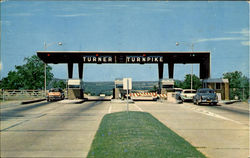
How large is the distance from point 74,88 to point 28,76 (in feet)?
168

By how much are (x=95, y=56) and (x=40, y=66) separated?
183ft

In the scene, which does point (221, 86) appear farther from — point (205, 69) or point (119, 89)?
point (119, 89)

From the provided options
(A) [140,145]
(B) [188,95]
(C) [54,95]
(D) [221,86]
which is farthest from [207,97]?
(A) [140,145]

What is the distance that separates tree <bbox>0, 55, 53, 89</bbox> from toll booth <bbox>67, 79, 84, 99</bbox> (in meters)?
49.1

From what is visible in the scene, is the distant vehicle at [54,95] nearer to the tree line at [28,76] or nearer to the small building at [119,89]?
the small building at [119,89]

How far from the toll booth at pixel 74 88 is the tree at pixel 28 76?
49.1 m

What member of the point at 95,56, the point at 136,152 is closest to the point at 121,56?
the point at 95,56

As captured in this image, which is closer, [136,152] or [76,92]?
[136,152]

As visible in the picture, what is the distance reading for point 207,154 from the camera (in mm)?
9336

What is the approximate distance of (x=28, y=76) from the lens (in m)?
93.6

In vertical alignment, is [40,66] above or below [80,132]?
above

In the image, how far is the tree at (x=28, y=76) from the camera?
9344cm

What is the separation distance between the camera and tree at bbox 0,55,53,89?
93438 millimetres

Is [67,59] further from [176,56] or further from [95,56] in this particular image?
[176,56]
